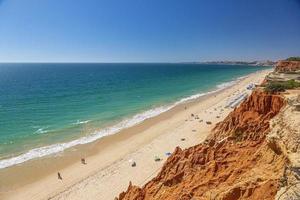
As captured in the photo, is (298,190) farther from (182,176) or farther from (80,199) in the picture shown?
(80,199)

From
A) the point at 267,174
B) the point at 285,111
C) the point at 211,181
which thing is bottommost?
the point at 211,181

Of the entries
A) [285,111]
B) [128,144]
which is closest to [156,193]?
[285,111]

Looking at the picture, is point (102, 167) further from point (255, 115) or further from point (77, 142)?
point (255, 115)

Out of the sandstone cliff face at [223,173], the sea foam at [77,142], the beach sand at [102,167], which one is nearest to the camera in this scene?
the sandstone cliff face at [223,173]

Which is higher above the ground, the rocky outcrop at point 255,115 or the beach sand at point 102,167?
the rocky outcrop at point 255,115

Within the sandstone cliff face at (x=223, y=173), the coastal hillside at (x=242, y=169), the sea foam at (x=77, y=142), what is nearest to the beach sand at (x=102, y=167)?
the sea foam at (x=77, y=142)

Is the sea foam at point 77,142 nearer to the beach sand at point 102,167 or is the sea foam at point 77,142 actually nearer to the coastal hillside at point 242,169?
the beach sand at point 102,167
